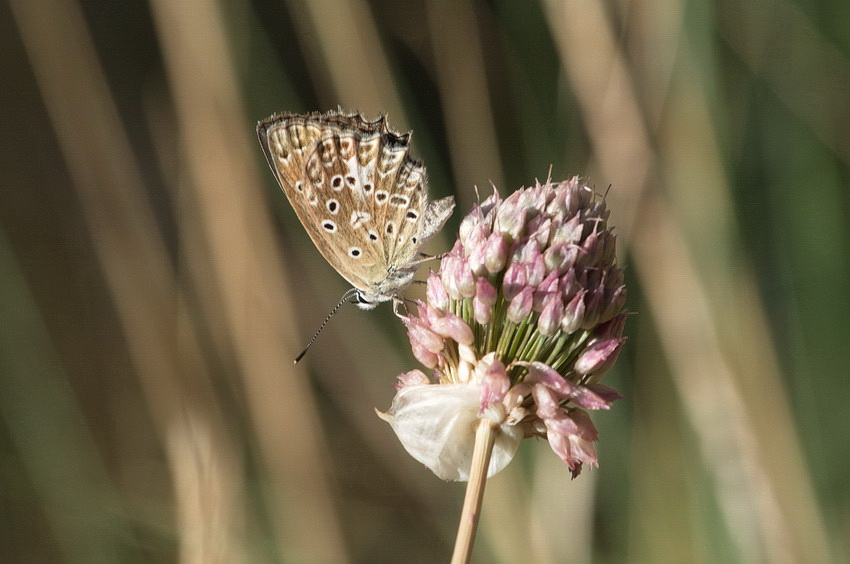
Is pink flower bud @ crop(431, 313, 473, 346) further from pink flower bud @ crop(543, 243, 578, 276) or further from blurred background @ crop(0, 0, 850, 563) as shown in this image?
blurred background @ crop(0, 0, 850, 563)

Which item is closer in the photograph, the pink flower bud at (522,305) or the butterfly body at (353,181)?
the pink flower bud at (522,305)

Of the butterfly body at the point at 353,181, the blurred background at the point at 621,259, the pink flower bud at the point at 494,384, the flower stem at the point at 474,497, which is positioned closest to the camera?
the flower stem at the point at 474,497

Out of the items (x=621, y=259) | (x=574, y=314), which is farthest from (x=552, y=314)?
(x=621, y=259)

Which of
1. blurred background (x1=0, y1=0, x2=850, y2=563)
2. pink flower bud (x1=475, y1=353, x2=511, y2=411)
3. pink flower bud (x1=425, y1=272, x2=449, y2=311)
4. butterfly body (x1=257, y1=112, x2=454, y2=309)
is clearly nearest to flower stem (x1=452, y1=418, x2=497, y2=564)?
pink flower bud (x1=475, y1=353, x2=511, y2=411)

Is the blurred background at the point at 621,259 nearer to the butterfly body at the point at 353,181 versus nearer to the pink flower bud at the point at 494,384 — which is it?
the butterfly body at the point at 353,181

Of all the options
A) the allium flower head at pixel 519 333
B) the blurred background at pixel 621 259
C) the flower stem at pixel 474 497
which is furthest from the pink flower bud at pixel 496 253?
the blurred background at pixel 621 259

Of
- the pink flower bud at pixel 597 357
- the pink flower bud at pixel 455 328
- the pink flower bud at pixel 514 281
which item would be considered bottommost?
the pink flower bud at pixel 455 328

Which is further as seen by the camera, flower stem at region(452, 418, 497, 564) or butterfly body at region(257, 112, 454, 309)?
butterfly body at region(257, 112, 454, 309)
